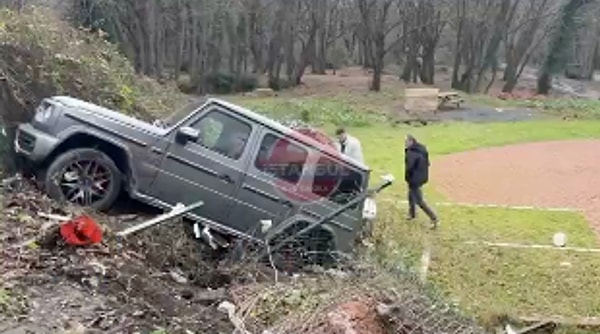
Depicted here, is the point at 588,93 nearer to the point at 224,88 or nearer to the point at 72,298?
the point at 224,88

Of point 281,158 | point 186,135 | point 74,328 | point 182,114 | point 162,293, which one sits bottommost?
point 162,293

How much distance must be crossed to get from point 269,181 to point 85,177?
6.54 feet

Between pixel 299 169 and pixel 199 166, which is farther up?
pixel 199 166

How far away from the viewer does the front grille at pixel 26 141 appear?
9.73 m

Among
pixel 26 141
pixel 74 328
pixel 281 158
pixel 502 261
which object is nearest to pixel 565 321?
pixel 502 261

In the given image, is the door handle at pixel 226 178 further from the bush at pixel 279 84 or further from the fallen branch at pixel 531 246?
the bush at pixel 279 84

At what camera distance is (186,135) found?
983cm

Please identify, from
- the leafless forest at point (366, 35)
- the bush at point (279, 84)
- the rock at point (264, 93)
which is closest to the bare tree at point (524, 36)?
the leafless forest at point (366, 35)

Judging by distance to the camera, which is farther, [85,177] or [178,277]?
[85,177]

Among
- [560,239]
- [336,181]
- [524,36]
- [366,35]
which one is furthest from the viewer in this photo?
[366,35]

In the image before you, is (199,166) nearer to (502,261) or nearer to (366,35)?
(502,261)

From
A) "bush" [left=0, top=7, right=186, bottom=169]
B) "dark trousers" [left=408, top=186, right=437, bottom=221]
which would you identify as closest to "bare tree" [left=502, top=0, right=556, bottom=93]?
"dark trousers" [left=408, top=186, right=437, bottom=221]

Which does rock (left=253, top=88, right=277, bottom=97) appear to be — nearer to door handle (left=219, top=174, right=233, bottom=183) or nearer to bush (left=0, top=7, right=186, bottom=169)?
bush (left=0, top=7, right=186, bottom=169)

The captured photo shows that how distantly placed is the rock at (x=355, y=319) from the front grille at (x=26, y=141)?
443 centimetres
